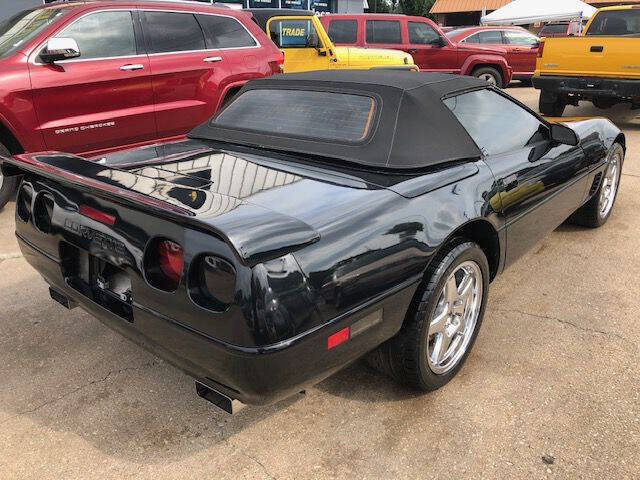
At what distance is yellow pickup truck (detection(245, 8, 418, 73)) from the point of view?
894 centimetres

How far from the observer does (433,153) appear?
2617 millimetres

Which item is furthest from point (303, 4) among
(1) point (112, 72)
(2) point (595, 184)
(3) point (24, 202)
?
(3) point (24, 202)

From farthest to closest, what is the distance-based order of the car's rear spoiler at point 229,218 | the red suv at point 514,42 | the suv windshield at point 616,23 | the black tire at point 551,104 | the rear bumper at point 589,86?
the red suv at point 514,42, the black tire at point 551,104, the suv windshield at point 616,23, the rear bumper at point 589,86, the car's rear spoiler at point 229,218

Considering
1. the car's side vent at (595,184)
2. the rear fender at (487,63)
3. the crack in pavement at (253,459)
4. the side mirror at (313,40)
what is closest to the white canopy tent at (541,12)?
the rear fender at (487,63)

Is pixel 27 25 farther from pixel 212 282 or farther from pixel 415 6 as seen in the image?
pixel 415 6

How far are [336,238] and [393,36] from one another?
10762mm

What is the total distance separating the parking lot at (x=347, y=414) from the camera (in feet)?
7.16

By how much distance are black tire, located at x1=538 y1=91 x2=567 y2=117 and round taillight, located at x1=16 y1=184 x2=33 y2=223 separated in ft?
28.7

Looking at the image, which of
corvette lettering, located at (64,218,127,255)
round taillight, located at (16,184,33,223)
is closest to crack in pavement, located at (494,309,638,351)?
corvette lettering, located at (64,218,127,255)

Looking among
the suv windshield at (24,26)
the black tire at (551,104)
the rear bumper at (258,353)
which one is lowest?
the black tire at (551,104)

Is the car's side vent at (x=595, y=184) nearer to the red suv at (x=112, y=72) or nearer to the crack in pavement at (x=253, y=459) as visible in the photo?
the crack in pavement at (x=253, y=459)

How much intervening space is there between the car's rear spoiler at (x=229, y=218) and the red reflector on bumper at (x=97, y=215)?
65 millimetres

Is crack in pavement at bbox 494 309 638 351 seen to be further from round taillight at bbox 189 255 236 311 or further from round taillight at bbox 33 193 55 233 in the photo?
round taillight at bbox 33 193 55 233

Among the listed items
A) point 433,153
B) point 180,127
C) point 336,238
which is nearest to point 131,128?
point 180,127
